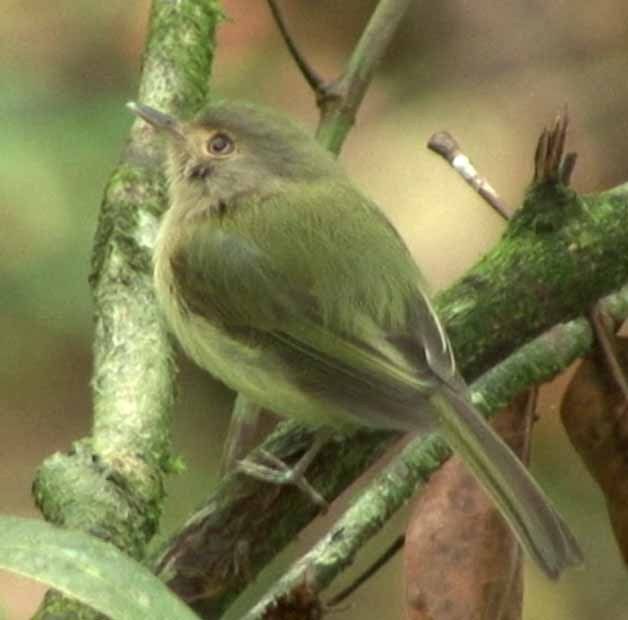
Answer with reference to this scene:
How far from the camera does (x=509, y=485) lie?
3.32 m

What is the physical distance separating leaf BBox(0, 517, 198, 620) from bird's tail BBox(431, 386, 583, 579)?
3.51 ft

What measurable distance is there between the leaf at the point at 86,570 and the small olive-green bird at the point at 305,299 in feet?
3.58

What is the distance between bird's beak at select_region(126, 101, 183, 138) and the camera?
396 centimetres

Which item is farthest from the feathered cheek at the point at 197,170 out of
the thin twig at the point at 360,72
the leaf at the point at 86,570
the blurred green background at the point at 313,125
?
the leaf at the point at 86,570

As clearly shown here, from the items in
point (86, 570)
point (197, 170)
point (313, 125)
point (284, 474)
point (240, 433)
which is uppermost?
point (86, 570)

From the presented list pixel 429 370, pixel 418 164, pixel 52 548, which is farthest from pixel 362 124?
pixel 52 548

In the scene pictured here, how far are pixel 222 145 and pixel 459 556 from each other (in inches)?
45.3

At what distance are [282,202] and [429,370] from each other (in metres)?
0.68

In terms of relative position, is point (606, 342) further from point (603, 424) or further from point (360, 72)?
point (360, 72)

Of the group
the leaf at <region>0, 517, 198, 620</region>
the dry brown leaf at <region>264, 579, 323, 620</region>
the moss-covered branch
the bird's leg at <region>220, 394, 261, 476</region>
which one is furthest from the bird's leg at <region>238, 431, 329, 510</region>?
the leaf at <region>0, 517, 198, 620</region>

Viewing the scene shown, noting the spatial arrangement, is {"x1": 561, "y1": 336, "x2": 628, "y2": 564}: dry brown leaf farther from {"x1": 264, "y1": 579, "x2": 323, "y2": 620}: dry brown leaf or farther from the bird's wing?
{"x1": 264, "y1": 579, "x2": 323, "y2": 620}: dry brown leaf

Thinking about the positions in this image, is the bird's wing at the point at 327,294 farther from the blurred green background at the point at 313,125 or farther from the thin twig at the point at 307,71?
the blurred green background at the point at 313,125

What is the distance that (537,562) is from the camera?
324cm

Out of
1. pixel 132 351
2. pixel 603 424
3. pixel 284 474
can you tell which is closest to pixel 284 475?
pixel 284 474
